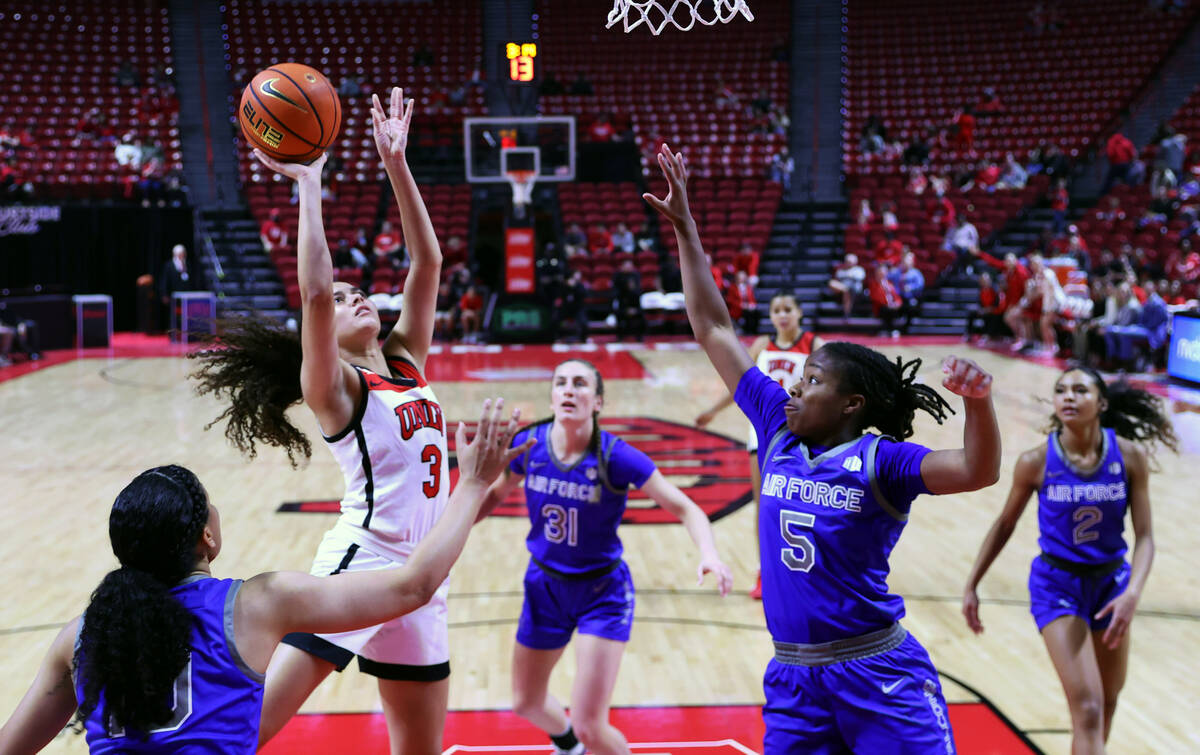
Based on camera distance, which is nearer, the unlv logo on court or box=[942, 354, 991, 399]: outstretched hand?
box=[942, 354, 991, 399]: outstretched hand

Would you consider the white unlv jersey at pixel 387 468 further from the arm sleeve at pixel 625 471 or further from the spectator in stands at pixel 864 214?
the spectator in stands at pixel 864 214

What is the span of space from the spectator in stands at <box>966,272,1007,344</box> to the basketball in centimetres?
1587

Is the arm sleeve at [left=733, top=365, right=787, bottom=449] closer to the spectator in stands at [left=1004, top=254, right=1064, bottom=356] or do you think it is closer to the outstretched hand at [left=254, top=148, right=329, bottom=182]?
the outstretched hand at [left=254, top=148, right=329, bottom=182]

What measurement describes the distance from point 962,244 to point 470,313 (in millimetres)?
8971

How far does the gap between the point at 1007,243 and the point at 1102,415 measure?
16.7 meters

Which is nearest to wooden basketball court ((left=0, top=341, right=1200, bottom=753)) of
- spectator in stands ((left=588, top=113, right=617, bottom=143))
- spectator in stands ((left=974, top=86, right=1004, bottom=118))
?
spectator in stands ((left=588, top=113, right=617, bottom=143))

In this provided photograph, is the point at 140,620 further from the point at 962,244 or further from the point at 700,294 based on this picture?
the point at 962,244

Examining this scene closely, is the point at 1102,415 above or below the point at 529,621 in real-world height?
above

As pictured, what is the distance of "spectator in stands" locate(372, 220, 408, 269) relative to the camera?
708 inches

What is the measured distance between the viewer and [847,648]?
93.2 inches

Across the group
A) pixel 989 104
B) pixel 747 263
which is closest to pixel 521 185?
pixel 747 263

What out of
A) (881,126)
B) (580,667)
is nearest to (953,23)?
(881,126)

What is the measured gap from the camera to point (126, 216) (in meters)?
18.5

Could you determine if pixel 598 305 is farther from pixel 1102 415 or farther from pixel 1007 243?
pixel 1102 415
